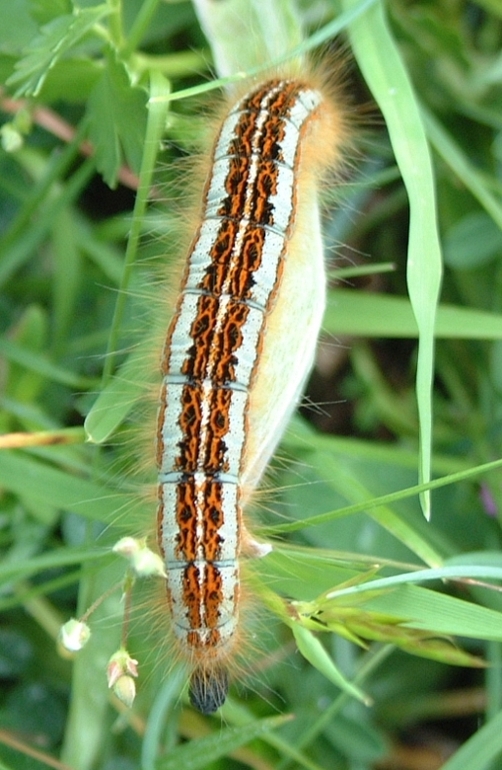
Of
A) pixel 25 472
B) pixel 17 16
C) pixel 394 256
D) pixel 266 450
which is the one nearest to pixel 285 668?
pixel 266 450

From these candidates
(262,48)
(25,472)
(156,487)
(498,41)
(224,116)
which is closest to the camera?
(156,487)

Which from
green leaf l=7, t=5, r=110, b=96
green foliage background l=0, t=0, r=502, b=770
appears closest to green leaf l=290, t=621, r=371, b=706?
green foliage background l=0, t=0, r=502, b=770

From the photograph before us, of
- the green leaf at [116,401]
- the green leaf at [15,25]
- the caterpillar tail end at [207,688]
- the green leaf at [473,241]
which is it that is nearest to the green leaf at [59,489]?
the green leaf at [116,401]

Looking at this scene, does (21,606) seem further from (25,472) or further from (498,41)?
(498,41)

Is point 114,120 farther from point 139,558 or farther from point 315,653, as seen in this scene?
point 315,653

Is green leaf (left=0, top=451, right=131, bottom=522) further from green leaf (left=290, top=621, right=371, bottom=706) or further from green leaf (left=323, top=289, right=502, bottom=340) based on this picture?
green leaf (left=323, top=289, right=502, bottom=340)

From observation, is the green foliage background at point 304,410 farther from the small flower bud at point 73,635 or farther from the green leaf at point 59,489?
the small flower bud at point 73,635
